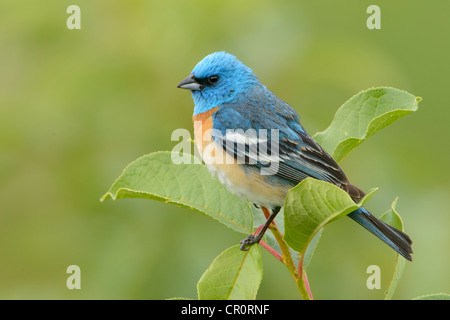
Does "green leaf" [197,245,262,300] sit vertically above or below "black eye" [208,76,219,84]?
below

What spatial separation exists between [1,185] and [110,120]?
0.78 m

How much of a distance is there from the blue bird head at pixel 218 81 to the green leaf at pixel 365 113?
99 cm

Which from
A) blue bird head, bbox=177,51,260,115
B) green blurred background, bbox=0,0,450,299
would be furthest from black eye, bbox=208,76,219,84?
green blurred background, bbox=0,0,450,299

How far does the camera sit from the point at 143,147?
3.58 meters

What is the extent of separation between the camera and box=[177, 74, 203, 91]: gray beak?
355cm

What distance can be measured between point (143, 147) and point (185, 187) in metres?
1.04

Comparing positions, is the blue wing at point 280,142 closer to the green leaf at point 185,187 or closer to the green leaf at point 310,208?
the green leaf at point 185,187

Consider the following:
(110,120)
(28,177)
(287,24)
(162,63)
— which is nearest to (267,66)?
(287,24)

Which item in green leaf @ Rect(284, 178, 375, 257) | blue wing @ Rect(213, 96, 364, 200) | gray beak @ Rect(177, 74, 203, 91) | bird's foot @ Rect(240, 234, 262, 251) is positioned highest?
gray beak @ Rect(177, 74, 203, 91)

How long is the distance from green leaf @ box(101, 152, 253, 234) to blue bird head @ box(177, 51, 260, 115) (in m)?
0.94

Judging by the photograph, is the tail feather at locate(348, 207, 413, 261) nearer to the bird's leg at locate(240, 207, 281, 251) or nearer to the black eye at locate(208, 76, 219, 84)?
the bird's leg at locate(240, 207, 281, 251)

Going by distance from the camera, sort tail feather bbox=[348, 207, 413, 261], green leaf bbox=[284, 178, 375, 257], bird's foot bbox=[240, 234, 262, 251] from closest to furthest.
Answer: green leaf bbox=[284, 178, 375, 257], bird's foot bbox=[240, 234, 262, 251], tail feather bbox=[348, 207, 413, 261]

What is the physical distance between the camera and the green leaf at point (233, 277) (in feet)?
7.57

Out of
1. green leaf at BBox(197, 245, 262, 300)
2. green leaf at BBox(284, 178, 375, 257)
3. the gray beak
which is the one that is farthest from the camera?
the gray beak
